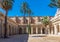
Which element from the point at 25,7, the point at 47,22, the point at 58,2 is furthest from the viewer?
the point at 25,7

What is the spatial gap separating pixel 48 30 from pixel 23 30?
14.3 m

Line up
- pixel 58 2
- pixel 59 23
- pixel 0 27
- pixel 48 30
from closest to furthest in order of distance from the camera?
pixel 58 2
pixel 0 27
pixel 59 23
pixel 48 30

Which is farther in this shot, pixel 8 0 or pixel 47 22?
pixel 47 22

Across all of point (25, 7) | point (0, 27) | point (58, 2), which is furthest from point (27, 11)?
point (58, 2)

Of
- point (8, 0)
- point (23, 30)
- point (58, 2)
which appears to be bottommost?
point (23, 30)

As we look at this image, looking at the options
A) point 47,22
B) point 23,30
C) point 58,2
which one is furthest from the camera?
point 23,30

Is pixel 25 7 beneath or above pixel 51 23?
above

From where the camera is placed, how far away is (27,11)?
85.1 m

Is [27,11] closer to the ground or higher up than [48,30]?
higher up

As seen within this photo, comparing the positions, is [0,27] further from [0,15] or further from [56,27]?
[56,27]

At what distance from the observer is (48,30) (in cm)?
6806

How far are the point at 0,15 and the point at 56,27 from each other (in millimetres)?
26673

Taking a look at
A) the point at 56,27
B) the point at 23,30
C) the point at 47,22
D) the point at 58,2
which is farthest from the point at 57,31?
the point at 58,2

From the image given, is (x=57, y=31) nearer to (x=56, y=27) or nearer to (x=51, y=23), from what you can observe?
(x=56, y=27)
